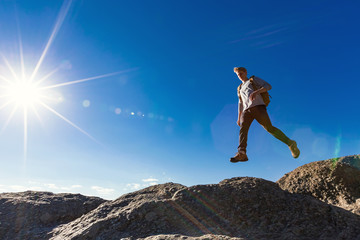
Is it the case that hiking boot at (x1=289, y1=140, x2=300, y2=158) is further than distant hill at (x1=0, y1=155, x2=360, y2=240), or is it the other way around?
hiking boot at (x1=289, y1=140, x2=300, y2=158)

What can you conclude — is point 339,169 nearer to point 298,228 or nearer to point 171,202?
point 298,228

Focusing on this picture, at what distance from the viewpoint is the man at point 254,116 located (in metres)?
5.58

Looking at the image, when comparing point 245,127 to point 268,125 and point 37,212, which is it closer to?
point 268,125

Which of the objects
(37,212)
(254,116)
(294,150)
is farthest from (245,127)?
(37,212)

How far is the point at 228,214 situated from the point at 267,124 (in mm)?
2371

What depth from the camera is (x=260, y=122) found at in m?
5.68

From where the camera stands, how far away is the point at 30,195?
770 cm

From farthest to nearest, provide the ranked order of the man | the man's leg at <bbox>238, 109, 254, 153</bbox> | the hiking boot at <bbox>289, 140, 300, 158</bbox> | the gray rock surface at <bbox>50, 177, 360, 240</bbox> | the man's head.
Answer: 1. the man's head
2. the man's leg at <bbox>238, 109, 254, 153</bbox>
3. the man
4. the hiking boot at <bbox>289, 140, 300, 158</bbox>
5. the gray rock surface at <bbox>50, 177, 360, 240</bbox>

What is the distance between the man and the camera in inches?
220

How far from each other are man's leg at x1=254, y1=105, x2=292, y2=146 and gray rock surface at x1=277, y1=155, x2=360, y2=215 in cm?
117

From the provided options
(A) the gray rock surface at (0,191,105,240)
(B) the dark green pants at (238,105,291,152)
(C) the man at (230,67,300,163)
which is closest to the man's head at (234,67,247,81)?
(C) the man at (230,67,300,163)

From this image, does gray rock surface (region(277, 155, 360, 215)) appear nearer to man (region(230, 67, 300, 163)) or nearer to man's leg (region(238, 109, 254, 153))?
man (region(230, 67, 300, 163))

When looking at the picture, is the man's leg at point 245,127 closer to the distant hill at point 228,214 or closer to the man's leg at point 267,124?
the man's leg at point 267,124

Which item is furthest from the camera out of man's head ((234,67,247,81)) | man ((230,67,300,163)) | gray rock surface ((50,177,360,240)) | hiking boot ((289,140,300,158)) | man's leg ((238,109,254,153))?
man's head ((234,67,247,81))
